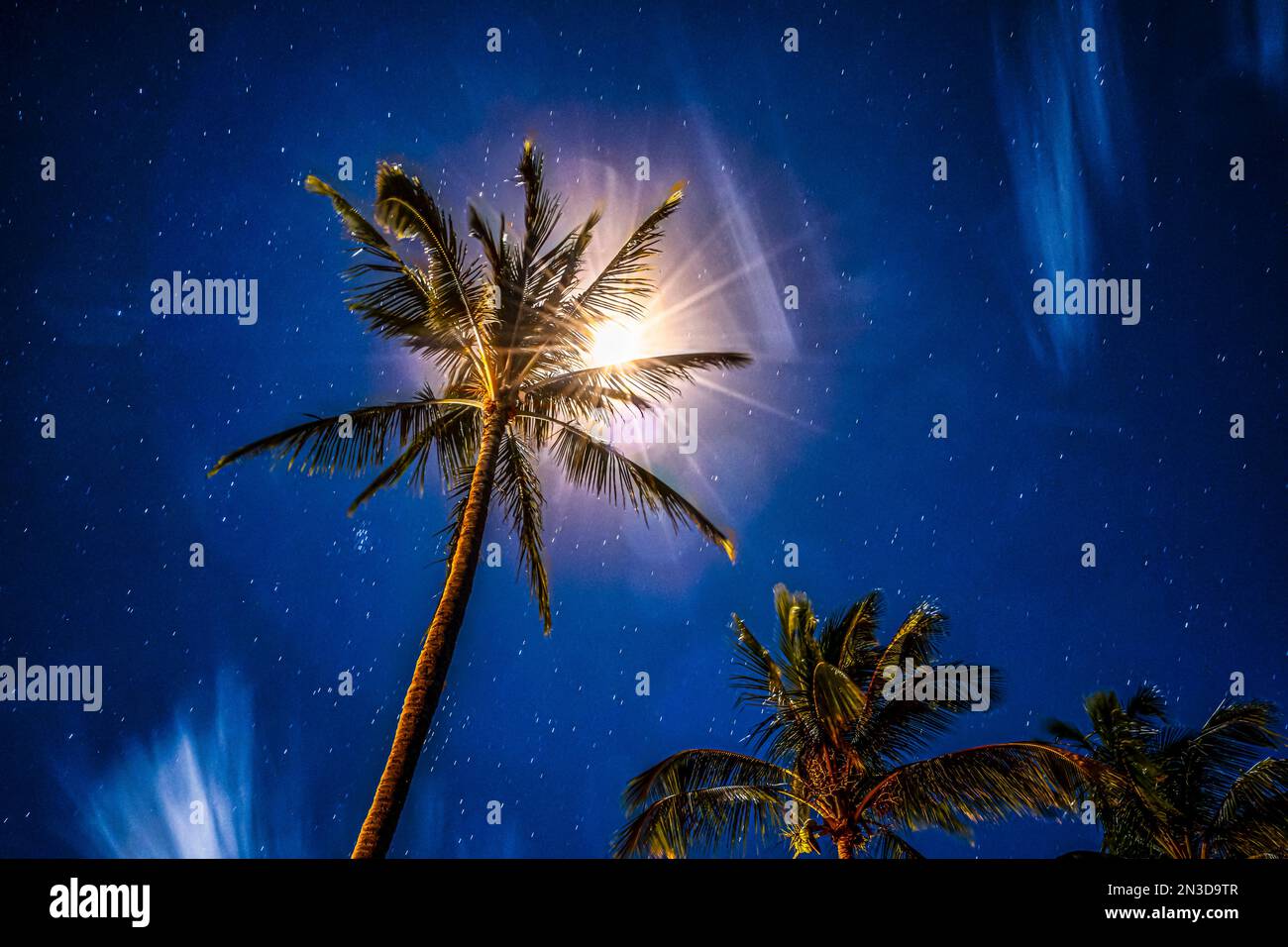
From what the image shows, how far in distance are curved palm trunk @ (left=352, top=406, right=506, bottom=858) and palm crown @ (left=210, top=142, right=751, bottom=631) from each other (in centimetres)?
81

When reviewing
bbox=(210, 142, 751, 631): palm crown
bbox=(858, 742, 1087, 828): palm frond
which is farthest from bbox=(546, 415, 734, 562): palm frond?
bbox=(858, 742, 1087, 828): palm frond

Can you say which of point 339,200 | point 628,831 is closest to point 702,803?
point 628,831

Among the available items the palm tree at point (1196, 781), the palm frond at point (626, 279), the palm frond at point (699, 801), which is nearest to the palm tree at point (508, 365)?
the palm frond at point (626, 279)

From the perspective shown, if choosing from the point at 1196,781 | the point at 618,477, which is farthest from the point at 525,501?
the point at 1196,781

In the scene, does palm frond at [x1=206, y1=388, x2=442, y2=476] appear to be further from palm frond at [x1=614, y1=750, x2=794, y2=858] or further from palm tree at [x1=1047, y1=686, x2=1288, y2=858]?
palm tree at [x1=1047, y1=686, x2=1288, y2=858]

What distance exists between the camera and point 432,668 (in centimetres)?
981

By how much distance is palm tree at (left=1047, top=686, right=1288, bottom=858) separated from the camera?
1602cm

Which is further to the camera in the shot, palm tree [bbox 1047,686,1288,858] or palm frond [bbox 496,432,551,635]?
palm tree [bbox 1047,686,1288,858]

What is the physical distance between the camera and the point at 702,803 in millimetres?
13766

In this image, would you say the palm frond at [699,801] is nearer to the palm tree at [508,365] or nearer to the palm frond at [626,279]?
the palm tree at [508,365]

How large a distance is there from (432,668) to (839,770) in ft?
24.9
